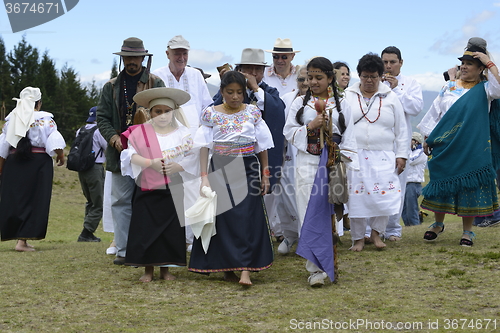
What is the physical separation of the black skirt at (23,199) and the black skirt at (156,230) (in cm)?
309

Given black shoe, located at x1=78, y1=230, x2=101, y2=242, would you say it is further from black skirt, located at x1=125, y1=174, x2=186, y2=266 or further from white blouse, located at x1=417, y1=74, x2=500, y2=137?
white blouse, located at x1=417, y1=74, x2=500, y2=137

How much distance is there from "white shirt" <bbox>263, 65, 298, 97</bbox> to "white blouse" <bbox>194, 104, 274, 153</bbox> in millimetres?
2419

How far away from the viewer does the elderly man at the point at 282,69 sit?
300 inches

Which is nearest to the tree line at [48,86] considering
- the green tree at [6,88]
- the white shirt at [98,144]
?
the green tree at [6,88]

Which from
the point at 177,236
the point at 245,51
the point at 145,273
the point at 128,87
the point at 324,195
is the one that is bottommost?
the point at 145,273

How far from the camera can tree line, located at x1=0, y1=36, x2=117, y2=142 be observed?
50.2 metres

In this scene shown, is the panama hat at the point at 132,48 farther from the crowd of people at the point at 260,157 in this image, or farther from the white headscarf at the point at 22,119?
the white headscarf at the point at 22,119

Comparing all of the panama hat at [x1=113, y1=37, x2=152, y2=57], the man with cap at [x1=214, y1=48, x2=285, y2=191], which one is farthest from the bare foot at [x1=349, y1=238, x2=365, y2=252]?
the panama hat at [x1=113, y1=37, x2=152, y2=57]

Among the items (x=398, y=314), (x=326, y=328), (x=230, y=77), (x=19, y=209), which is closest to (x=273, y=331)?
(x=326, y=328)

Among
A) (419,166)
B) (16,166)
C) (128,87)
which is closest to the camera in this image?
(128,87)

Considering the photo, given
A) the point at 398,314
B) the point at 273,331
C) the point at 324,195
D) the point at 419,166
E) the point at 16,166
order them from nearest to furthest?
the point at 273,331
the point at 398,314
the point at 324,195
the point at 16,166
the point at 419,166

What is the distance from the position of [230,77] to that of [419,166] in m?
7.35

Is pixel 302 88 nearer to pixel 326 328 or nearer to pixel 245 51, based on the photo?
pixel 245 51

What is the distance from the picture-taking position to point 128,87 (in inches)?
240
